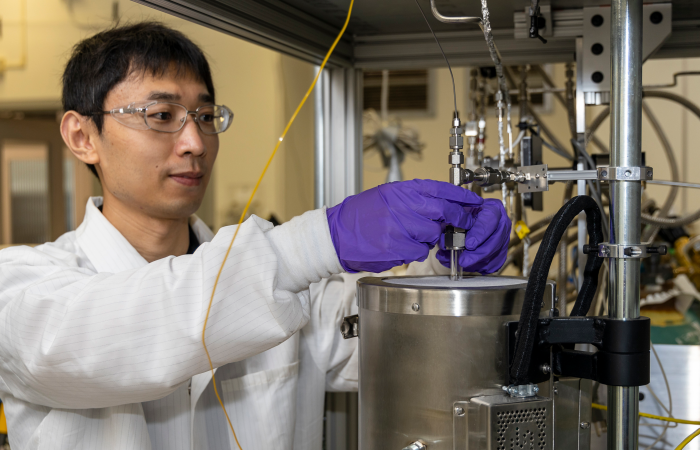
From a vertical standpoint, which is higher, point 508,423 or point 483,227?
point 483,227

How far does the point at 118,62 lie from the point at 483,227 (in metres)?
0.74

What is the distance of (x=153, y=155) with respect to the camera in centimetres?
106

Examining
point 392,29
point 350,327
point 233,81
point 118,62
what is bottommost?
point 350,327

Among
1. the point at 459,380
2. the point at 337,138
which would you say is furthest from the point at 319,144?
the point at 459,380

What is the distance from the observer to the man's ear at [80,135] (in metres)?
1.12

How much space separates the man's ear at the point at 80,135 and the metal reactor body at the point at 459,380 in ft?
2.36

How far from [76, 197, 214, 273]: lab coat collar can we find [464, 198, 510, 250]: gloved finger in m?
0.62

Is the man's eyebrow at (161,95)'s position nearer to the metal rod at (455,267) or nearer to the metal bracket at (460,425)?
the metal rod at (455,267)

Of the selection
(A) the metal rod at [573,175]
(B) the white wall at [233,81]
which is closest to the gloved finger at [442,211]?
(A) the metal rod at [573,175]

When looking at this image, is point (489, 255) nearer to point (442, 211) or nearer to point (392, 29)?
point (442, 211)

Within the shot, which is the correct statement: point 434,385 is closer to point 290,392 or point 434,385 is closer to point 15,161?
point 290,392

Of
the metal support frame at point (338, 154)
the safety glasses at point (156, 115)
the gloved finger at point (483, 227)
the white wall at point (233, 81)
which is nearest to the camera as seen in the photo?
the gloved finger at point (483, 227)

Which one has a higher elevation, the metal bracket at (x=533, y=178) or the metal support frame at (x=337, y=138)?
the metal support frame at (x=337, y=138)

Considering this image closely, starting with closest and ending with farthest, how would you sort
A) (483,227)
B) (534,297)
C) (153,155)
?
(534,297)
(483,227)
(153,155)
